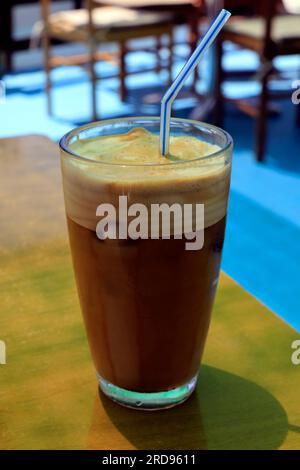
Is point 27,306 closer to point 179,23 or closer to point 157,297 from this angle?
point 157,297

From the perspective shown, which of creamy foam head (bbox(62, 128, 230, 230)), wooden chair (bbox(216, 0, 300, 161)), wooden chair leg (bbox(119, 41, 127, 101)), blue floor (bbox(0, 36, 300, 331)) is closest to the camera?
creamy foam head (bbox(62, 128, 230, 230))

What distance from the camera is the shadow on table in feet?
1.70

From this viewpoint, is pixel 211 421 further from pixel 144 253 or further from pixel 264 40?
pixel 264 40

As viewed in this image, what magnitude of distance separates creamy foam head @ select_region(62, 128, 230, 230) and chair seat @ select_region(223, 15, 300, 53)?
7.46 feet

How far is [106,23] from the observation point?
3.18 m

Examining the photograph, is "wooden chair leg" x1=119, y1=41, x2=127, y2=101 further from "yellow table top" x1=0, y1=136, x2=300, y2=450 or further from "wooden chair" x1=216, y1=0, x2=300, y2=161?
"yellow table top" x1=0, y1=136, x2=300, y2=450

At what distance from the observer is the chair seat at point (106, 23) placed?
3.15m

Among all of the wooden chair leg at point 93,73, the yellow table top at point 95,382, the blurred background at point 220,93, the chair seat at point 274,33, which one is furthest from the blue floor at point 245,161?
the yellow table top at point 95,382

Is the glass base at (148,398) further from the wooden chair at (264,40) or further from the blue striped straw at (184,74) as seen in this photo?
the wooden chair at (264,40)

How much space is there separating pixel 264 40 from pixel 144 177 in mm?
2331

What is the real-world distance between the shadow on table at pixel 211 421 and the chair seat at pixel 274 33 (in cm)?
231

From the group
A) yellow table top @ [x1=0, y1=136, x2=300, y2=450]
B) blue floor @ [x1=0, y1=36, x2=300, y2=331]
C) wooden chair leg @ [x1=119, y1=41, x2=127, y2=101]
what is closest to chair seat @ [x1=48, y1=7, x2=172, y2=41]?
wooden chair leg @ [x1=119, y1=41, x2=127, y2=101]

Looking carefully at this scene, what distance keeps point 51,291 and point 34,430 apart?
0.21 metres

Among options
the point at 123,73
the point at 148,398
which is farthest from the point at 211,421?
the point at 123,73
